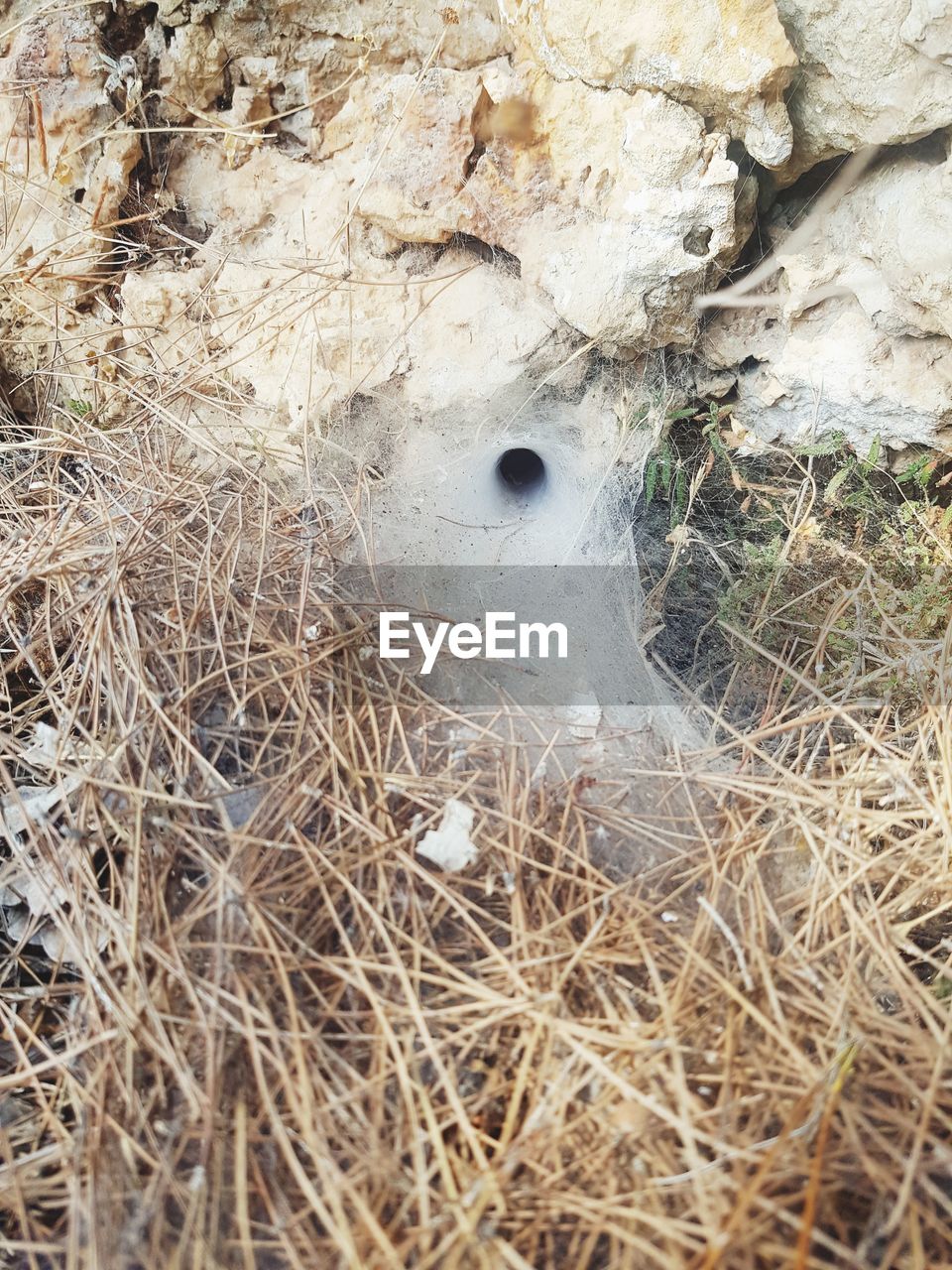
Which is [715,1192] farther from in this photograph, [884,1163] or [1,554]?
[1,554]

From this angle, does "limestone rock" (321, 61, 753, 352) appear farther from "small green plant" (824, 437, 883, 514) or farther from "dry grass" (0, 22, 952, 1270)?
"dry grass" (0, 22, 952, 1270)

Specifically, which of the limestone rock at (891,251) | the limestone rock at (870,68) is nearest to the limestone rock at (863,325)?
the limestone rock at (891,251)

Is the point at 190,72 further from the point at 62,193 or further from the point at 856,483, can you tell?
the point at 856,483

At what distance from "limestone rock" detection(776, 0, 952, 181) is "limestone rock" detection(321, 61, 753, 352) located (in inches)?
7.8

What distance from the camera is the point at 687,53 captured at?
1.72 meters

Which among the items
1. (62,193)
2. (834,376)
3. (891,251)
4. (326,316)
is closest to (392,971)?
(326,316)

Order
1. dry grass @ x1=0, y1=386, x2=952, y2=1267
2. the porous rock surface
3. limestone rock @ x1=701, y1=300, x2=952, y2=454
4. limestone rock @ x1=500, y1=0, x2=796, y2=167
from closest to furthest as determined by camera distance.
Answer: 1. dry grass @ x1=0, y1=386, x2=952, y2=1267
2. limestone rock @ x1=500, y1=0, x2=796, y2=167
3. the porous rock surface
4. limestone rock @ x1=701, y1=300, x2=952, y2=454

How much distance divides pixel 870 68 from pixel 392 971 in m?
1.83

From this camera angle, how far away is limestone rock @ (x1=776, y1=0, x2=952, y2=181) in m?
1.59

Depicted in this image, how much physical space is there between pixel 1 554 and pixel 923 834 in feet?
6.07

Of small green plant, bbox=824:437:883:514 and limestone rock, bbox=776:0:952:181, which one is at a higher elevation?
limestone rock, bbox=776:0:952:181

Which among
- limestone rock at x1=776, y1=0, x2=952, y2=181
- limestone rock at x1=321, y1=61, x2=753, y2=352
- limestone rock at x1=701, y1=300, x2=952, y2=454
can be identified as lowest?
limestone rock at x1=701, y1=300, x2=952, y2=454

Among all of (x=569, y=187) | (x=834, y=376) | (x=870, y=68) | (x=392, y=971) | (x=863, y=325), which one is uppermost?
(x=870, y=68)

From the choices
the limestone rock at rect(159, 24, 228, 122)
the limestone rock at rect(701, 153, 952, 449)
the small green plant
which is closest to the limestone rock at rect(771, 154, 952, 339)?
the limestone rock at rect(701, 153, 952, 449)
